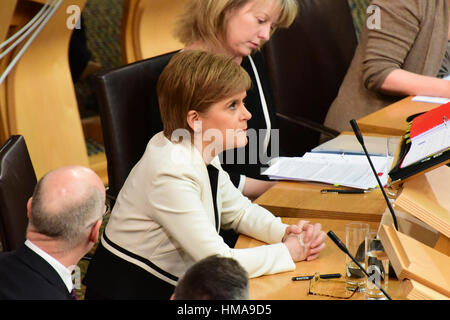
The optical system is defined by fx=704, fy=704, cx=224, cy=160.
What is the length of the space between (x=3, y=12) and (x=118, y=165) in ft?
3.47

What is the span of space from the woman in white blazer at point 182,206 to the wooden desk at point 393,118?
788 millimetres

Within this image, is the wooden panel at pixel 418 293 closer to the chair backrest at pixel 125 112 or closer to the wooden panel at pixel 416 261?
the wooden panel at pixel 416 261

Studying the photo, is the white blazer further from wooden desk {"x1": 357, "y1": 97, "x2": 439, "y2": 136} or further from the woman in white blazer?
wooden desk {"x1": 357, "y1": 97, "x2": 439, "y2": 136}

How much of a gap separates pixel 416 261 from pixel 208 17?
1273 millimetres

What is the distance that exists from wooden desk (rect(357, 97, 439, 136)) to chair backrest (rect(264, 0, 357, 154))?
0.42 m

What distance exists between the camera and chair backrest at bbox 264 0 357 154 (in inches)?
110

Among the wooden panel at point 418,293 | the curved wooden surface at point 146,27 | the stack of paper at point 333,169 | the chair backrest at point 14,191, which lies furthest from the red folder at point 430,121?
the curved wooden surface at point 146,27

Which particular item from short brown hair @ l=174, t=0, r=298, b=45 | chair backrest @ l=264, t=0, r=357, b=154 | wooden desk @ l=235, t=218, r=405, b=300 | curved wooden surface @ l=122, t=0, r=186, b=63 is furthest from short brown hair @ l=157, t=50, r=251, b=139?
curved wooden surface @ l=122, t=0, r=186, b=63

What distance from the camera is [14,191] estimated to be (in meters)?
1.67

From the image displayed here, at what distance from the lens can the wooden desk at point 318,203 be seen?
181 centimetres

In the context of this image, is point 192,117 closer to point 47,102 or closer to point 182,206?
point 182,206

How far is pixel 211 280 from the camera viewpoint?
978 mm

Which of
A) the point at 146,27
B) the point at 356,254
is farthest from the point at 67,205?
the point at 146,27
